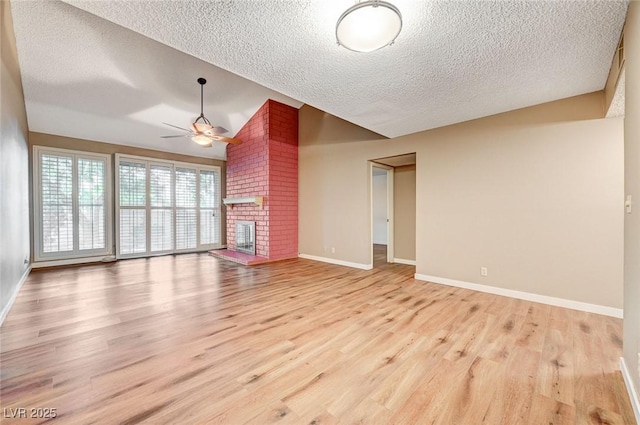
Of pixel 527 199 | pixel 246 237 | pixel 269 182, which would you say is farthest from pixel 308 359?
pixel 246 237

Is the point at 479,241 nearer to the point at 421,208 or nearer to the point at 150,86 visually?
the point at 421,208

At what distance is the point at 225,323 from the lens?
2.52 meters

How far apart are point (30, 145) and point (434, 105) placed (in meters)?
6.88

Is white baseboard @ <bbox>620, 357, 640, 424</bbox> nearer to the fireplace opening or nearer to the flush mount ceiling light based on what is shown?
the flush mount ceiling light

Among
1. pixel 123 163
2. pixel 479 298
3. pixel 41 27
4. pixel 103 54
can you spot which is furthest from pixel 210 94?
pixel 479 298

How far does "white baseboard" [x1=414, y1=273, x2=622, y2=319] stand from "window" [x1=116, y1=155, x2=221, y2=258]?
18.7 feet

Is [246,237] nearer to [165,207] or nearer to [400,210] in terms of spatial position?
[165,207]

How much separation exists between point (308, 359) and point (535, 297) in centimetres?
295

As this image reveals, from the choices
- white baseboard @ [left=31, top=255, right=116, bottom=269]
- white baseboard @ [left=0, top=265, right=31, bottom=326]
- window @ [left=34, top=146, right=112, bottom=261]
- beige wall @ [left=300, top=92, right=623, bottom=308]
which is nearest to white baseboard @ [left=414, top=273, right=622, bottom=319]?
beige wall @ [left=300, top=92, right=623, bottom=308]

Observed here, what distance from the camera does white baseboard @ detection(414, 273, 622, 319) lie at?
275cm

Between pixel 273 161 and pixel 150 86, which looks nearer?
pixel 150 86

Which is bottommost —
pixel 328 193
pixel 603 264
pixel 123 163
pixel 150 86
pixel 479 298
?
pixel 479 298

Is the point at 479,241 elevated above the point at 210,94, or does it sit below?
below

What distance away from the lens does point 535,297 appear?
3129 mm
